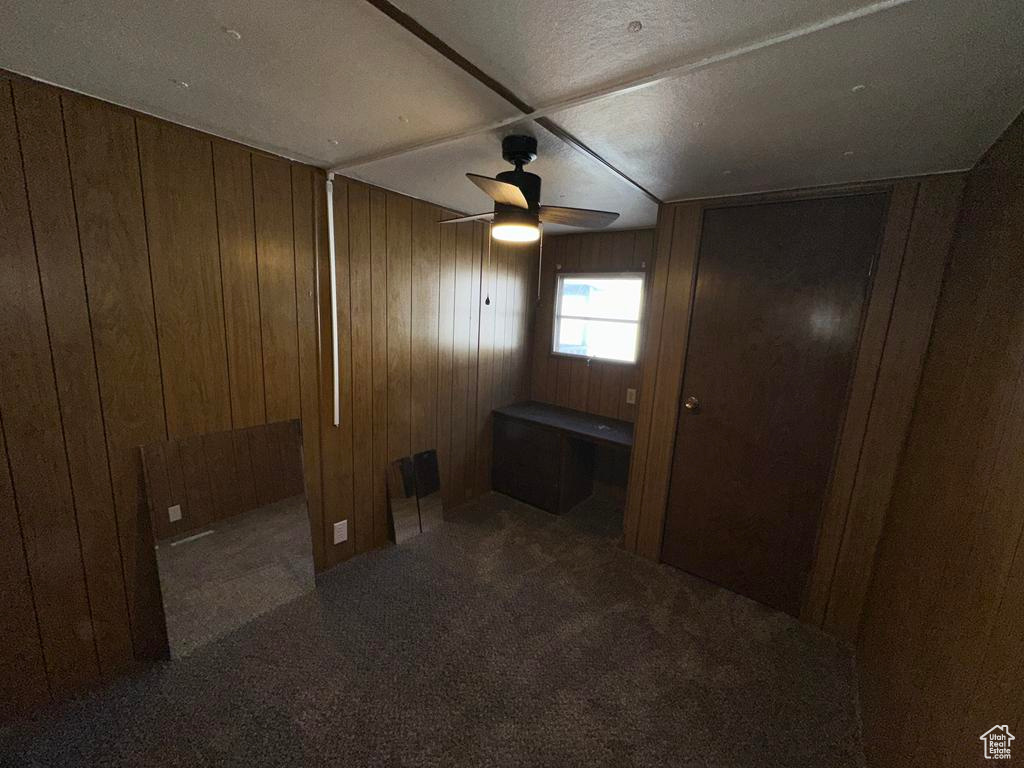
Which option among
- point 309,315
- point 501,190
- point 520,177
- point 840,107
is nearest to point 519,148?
point 520,177

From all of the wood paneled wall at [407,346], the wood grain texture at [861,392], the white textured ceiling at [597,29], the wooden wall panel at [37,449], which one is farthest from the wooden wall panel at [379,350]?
the wood grain texture at [861,392]

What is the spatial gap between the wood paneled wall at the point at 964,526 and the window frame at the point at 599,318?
5.50ft

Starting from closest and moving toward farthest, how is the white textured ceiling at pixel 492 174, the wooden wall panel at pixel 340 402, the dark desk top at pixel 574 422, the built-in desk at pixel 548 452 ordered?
the white textured ceiling at pixel 492 174, the wooden wall panel at pixel 340 402, the dark desk top at pixel 574 422, the built-in desk at pixel 548 452

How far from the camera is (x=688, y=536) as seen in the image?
248cm

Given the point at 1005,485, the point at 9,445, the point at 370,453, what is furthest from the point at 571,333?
the point at 9,445

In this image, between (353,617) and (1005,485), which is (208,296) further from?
(1005,485)

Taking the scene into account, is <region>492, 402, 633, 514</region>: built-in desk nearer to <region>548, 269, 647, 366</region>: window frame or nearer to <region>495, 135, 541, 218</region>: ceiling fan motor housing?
<region>548, 269, 647, 366</region>: window frame

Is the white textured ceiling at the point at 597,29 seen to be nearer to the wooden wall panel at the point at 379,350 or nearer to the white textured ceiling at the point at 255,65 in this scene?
the white textured ceiling at the point at 255,65

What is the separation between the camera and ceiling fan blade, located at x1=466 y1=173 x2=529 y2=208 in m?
1.43

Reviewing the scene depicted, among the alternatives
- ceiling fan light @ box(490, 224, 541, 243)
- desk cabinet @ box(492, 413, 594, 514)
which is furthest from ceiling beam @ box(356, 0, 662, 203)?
desk cabinet @ box(492, 413, 594, 514)

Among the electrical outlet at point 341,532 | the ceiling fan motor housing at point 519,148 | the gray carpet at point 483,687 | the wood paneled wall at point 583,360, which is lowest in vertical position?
the gray carpet at point 483,687

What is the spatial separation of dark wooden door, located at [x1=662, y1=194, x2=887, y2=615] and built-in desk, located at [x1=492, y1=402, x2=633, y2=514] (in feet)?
2.21

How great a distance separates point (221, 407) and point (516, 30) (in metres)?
1.84

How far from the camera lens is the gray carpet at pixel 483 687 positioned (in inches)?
56.9
